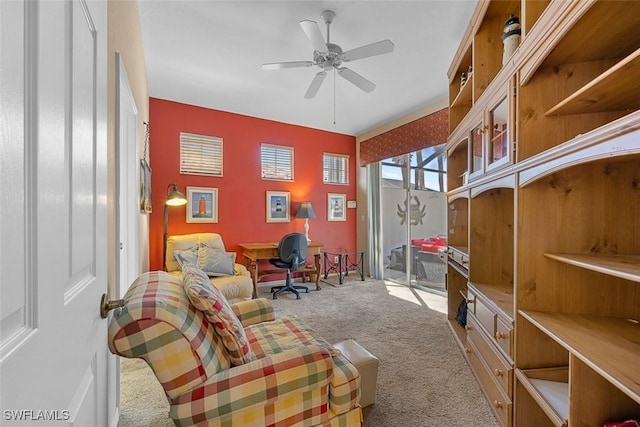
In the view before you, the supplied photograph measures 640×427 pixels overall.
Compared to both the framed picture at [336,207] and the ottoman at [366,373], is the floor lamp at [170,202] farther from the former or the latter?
the ottoman at [366,373]

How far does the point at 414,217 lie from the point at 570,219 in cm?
355

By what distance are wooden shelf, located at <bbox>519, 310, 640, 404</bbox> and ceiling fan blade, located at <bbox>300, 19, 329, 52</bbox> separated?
7.46 feet

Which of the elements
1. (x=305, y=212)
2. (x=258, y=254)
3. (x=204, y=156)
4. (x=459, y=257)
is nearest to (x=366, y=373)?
(x=459, y=257)

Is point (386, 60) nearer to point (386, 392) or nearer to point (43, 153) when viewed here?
point (386, 392)

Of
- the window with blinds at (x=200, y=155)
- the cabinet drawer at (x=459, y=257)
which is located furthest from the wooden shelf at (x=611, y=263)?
the window with blinds at (x=200, y=155)

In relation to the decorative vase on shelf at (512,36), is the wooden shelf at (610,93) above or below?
below

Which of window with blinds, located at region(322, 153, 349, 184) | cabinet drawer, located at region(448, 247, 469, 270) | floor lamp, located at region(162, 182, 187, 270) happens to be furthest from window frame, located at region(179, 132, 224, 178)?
cabinet drawer, located at region(448, 247, 469, 270)

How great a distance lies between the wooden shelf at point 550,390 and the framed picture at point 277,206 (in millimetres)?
4023

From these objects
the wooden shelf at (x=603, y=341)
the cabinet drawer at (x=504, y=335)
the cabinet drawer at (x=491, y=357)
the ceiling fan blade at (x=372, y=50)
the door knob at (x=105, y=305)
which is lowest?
the cabinet drawer at (x=491, y=357)

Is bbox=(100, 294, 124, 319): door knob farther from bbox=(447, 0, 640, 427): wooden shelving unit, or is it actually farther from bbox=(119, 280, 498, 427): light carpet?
bbox=(447, 0, 640, 427): wooden shelving unit

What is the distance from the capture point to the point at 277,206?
5.05m

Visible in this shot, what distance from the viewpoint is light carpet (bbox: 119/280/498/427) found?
175cm

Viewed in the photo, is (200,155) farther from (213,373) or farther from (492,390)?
(492,390)

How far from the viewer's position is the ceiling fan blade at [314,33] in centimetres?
218
